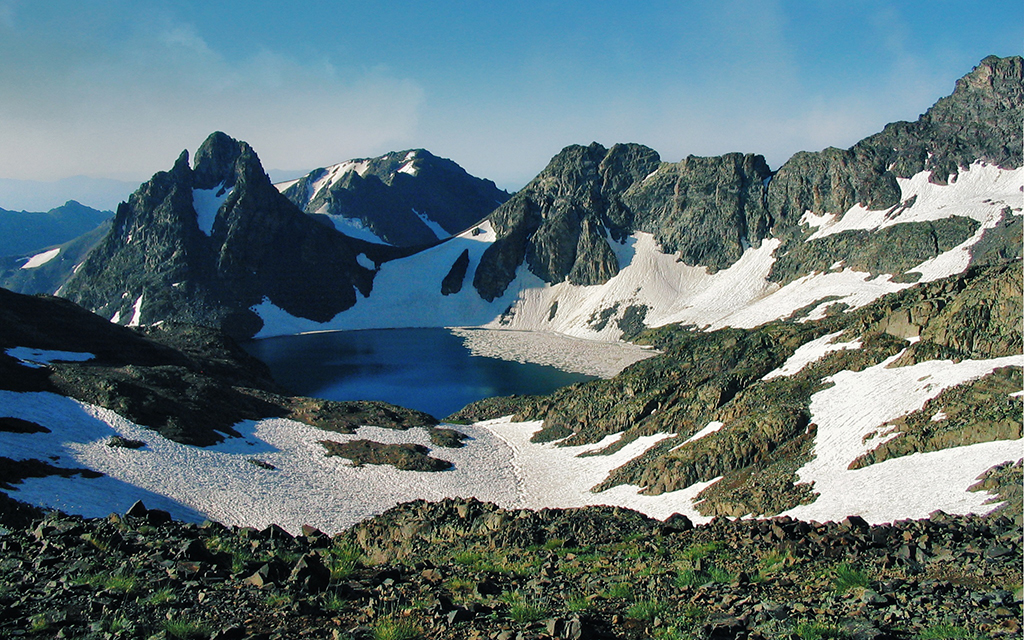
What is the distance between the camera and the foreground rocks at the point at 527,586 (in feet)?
32.4

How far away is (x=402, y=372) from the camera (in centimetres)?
10306

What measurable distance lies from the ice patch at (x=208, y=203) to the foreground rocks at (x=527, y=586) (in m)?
166

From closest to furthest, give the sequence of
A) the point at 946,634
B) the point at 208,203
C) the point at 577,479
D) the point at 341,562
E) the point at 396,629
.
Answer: the point at 946,634 < the point at 396,629 < the point at 341,562 < the point at 577,479 < the point at 208,203

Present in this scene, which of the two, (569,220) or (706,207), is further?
(569,220)

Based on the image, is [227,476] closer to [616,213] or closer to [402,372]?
[402,372]

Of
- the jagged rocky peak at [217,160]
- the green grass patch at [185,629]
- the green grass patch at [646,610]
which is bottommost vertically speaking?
the green grass patch at [646,610]

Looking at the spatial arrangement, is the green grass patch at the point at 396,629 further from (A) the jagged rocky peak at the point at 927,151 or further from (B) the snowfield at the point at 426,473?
(A) the jagged rocky peak at the point at 927,151

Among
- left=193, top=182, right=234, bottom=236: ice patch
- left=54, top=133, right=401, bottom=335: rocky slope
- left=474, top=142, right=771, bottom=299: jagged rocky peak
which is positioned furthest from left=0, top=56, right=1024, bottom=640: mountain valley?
left=193, top=182, right=234, bottom=236: ice patch

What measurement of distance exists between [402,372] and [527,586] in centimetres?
9193

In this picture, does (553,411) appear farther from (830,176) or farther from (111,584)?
(830,176)

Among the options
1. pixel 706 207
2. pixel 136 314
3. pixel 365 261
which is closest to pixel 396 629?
pixel 706 207

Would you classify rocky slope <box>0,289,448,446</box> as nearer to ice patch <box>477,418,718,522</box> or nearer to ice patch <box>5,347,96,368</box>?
ice patch <box>5,347,96,368</box>

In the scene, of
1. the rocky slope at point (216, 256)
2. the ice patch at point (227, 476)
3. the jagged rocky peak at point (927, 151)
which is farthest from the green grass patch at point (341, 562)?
the rocky slope at point (216, 256)

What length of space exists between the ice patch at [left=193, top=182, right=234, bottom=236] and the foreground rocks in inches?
6553
